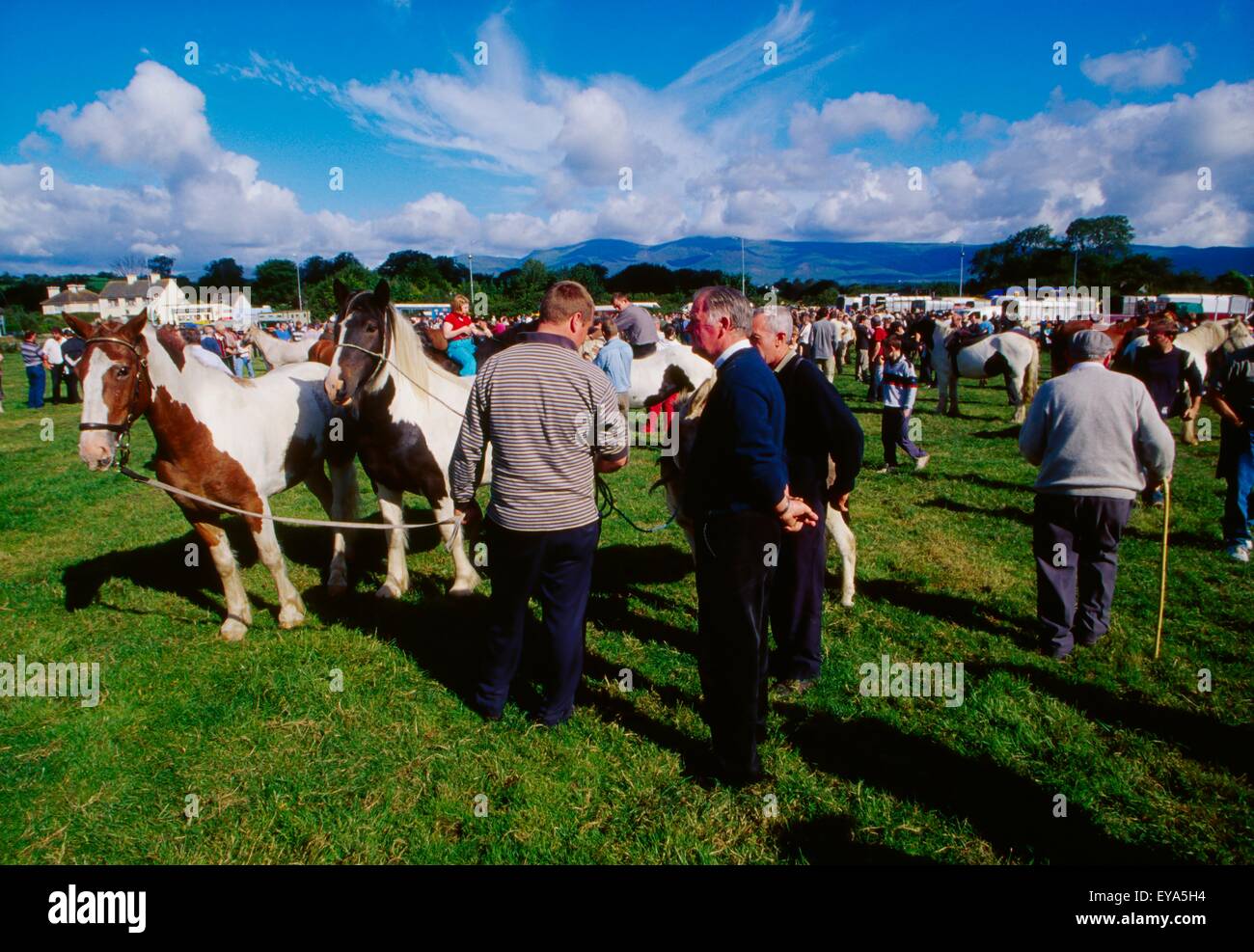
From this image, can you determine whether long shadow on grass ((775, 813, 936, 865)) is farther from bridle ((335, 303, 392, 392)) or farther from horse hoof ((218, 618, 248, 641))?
horse hoof ((218, 618, 248, 641))

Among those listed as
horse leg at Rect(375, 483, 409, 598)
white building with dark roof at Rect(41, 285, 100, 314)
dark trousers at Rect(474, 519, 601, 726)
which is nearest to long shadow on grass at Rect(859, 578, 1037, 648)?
dark trousers at Rect(474, 519, 601, 726)

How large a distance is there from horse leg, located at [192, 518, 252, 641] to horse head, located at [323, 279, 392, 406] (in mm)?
1501

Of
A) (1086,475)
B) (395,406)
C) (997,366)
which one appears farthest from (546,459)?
(997,366)

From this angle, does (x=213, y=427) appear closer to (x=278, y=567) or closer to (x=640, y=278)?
(x=278, y=567)

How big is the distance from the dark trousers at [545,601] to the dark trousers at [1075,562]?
3.27 meters

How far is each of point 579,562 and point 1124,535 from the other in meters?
6.82

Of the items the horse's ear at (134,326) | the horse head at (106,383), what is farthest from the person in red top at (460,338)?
the horse head at (106,383)

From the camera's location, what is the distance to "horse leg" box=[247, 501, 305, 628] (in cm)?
527

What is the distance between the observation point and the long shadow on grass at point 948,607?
5191 mm

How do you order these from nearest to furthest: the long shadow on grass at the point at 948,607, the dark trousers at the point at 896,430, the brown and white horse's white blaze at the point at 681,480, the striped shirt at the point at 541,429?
1. the striped shirt at the point at 541,429
2. the brown and white horse's white blaze at the point at 681,480
3. the long shadow on grass at the point at 948,607
4. the dark trousers at the point at 896,430

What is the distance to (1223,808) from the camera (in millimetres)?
3277

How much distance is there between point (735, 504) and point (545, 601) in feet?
4.37

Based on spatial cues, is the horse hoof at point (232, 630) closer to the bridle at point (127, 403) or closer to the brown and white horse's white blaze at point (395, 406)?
the brown and white horse's white blaze at point (395, 406)
